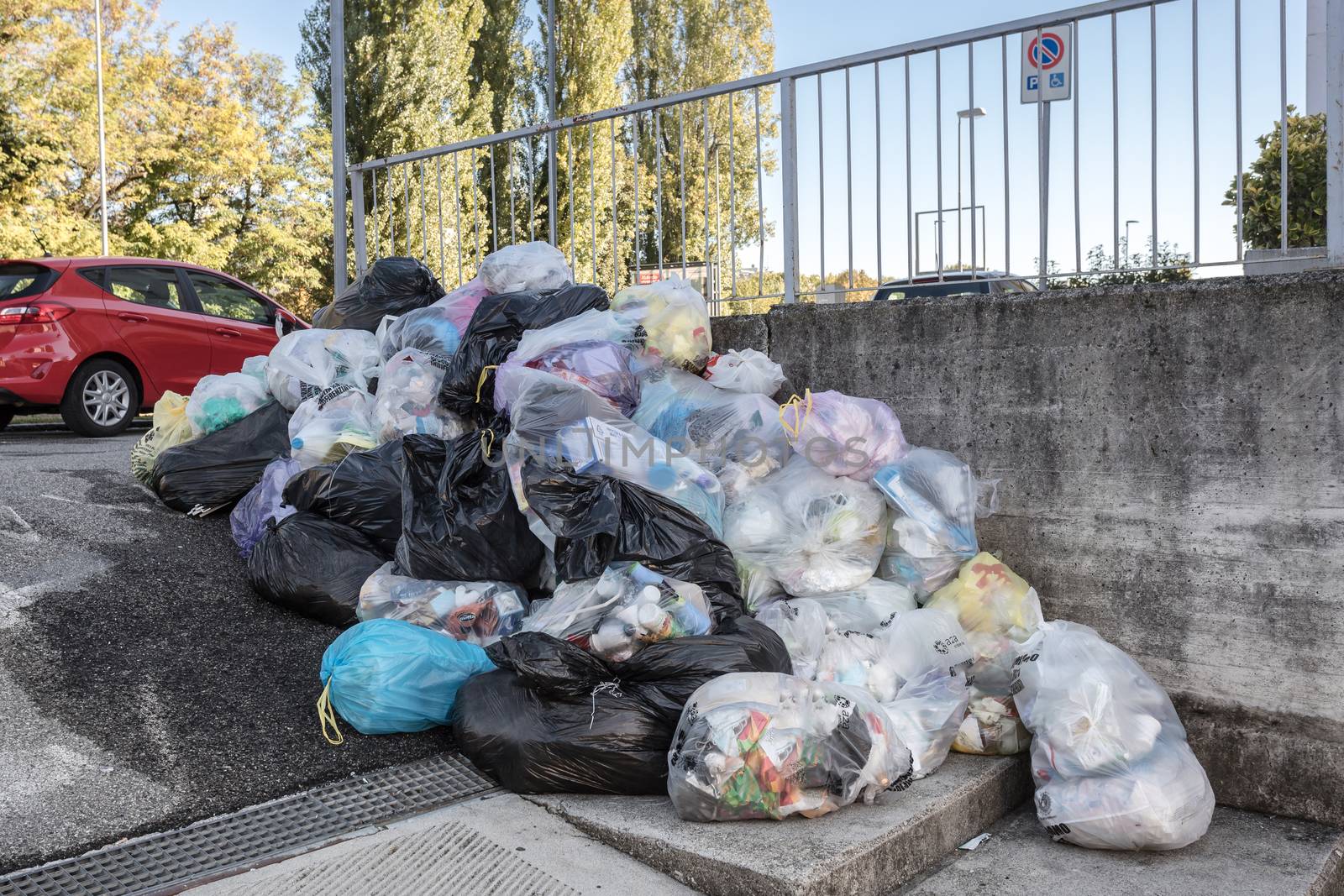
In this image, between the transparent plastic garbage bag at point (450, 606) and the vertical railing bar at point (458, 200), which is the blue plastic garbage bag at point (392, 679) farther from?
the vertical railing bar at point (458, 200)

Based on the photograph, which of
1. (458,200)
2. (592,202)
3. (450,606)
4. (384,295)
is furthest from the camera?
(458,200)

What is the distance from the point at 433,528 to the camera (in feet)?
10.5

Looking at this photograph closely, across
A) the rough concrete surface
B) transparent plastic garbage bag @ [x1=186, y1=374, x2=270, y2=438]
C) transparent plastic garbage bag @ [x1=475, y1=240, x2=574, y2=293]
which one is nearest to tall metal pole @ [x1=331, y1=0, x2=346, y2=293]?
transparent plastic garbage bag @ [x1=186, y1=374, x2=270, y2=438]

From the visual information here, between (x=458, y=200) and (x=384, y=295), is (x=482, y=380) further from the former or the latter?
(x=458, y=200)

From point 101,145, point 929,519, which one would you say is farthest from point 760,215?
point 101,145

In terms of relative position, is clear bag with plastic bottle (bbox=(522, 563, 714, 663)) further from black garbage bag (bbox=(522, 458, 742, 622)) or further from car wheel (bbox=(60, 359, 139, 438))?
car wheel (bbox=(60, 359, 139, 438))

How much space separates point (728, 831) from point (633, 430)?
4.64 feet

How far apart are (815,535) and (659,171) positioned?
1970 mm

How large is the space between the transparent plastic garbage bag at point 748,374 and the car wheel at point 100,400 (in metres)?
5.38

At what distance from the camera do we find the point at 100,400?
7.20 m

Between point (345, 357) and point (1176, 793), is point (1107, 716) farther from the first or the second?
point (345, 357)

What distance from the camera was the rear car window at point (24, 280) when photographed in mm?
6836

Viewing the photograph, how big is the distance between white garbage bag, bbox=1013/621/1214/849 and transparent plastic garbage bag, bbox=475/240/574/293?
253 centimetres

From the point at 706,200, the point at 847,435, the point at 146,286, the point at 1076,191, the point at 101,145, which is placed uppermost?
the point at 101,145
